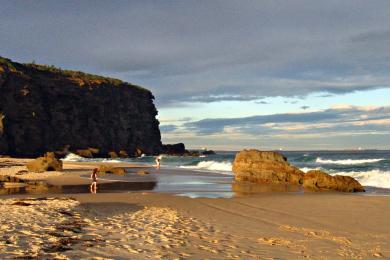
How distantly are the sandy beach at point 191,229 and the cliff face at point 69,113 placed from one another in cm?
6587

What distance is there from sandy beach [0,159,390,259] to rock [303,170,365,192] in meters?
6.71

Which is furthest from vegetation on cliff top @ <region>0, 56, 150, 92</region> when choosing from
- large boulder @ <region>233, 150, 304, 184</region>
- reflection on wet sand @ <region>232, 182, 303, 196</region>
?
reflection on wet sand @ <region>232, 182, 303, 196</region>

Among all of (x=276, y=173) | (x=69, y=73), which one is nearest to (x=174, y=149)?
(x=69, y=73)

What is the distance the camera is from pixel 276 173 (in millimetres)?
28984

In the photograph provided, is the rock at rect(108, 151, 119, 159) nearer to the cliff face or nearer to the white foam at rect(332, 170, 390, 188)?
the cliff face

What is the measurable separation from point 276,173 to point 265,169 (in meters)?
1.06

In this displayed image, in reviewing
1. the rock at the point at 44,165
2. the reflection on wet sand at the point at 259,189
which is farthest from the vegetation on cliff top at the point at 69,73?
the reflection on wet sand at the point at 259,189

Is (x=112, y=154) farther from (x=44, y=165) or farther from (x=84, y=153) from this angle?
(x=44, y=165)

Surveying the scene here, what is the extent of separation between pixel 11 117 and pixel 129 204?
221 feet

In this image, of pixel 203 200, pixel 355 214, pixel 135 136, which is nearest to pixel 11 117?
pixel 135 136

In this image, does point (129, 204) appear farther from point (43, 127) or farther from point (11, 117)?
point (43, 127)

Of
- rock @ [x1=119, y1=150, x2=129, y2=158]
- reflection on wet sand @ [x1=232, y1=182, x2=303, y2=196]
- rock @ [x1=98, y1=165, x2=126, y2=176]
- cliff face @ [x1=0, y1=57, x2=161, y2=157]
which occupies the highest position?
cliff face @ [x1=0, y1=57, x2=161, y2=157]

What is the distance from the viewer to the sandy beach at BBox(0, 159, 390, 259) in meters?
7.89

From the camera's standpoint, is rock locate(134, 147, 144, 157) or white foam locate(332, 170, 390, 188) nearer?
white foam locate(332, 170, 390, 188)
